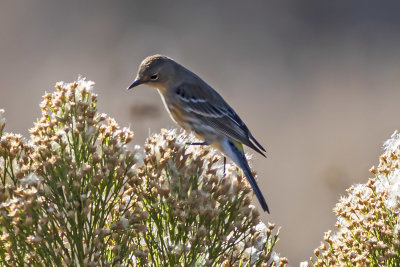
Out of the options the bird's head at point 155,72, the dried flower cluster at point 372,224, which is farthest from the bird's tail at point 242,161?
the bird's head at point 155,72

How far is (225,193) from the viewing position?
4.24 metres

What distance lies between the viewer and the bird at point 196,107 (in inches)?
232

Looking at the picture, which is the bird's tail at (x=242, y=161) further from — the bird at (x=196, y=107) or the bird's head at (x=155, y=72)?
the bird's head at (x=155, y=72)

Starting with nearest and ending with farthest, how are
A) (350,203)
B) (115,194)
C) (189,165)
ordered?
(115,194) → (189,165) → (350,203)

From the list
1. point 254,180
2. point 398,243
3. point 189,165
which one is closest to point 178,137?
point 189,165

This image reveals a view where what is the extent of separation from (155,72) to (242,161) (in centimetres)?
128

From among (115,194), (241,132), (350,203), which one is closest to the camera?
(115,194)

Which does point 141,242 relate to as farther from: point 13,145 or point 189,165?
point 13,145

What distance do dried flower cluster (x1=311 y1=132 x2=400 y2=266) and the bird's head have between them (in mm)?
2084

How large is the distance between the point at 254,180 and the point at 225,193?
64 centimetres

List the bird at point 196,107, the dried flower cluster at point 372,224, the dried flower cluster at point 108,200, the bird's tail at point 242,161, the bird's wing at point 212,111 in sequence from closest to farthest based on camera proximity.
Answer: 1. the dried flower cluster at point 108,200
2. the dried flower cluster at point 372,224
3. the bird's tail at point 242,161
4. the bird at point 196,107
5. the bird's wing at point 212,111

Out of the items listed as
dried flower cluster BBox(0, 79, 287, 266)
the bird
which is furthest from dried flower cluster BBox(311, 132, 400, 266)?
the bird

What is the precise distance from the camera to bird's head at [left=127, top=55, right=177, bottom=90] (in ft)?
19.6

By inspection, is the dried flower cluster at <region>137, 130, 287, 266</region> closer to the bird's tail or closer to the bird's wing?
the bird's tail
